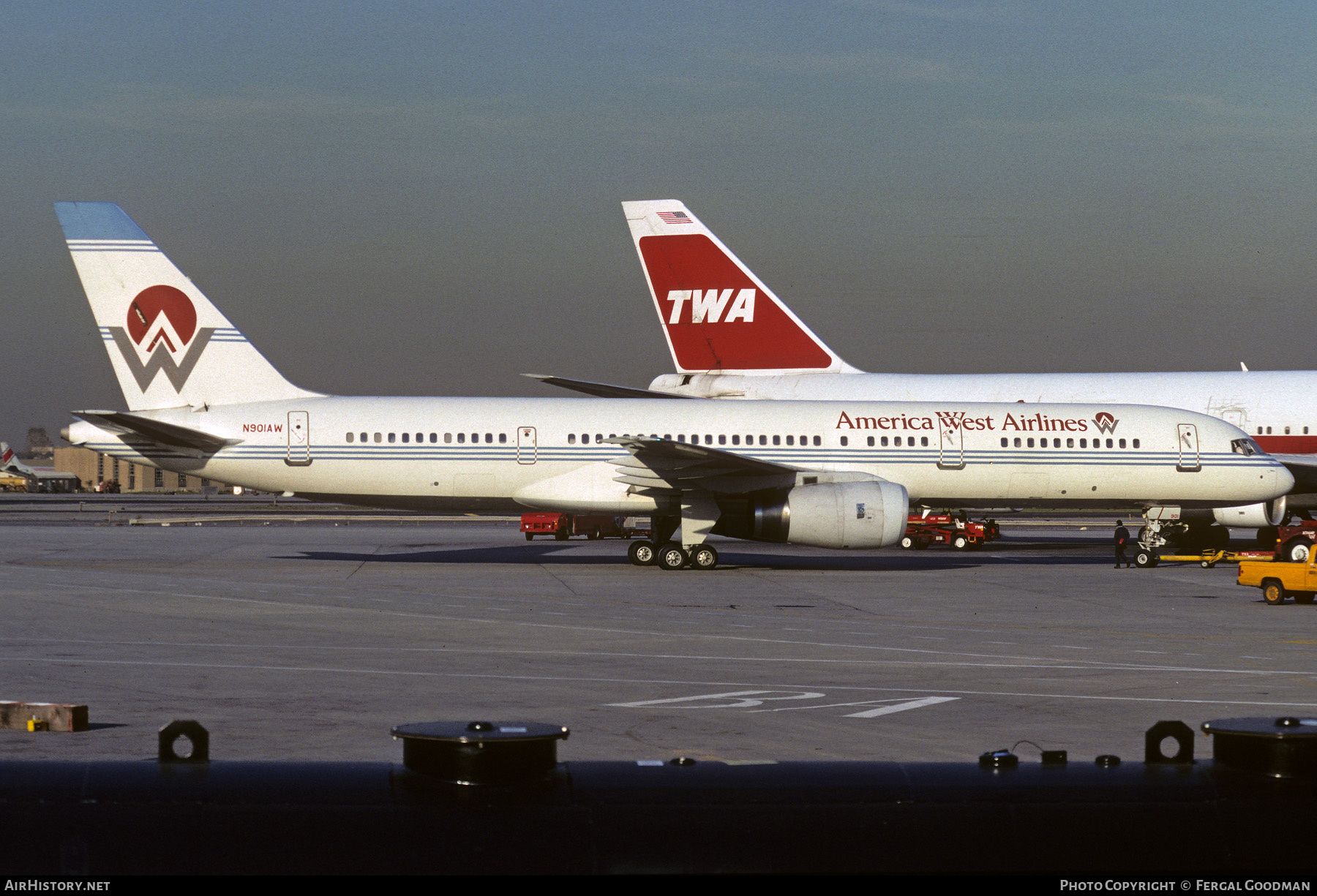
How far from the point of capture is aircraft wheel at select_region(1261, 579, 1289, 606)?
2708cm

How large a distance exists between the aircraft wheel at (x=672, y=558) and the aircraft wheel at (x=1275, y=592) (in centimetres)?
1438

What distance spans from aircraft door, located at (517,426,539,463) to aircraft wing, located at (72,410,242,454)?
7219 mm

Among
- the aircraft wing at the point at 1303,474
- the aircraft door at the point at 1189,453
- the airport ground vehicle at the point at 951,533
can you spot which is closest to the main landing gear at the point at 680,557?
the aircraft door at the point at 1189,453

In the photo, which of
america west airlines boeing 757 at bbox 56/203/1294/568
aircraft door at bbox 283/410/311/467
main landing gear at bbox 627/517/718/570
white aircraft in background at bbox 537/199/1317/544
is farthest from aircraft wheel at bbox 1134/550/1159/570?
aircraft door at bbox 283/410/311/467

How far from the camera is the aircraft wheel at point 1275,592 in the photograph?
88.8 ft

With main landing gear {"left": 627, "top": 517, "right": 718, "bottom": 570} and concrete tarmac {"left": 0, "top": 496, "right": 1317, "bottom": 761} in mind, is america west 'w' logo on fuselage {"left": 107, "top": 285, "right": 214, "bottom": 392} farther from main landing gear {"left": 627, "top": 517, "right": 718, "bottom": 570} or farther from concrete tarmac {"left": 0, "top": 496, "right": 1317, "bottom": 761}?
main landing gear {"left": 627, "top": 517, "right": 718, "bottom": 570}

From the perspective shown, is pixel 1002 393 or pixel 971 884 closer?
pixel 971 884

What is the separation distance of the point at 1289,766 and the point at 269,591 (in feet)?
86.0

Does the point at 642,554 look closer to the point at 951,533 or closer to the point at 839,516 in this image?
the point at 839,516

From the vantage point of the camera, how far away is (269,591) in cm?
2852

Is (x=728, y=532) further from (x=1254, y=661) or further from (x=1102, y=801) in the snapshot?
(x=1102, y=801)

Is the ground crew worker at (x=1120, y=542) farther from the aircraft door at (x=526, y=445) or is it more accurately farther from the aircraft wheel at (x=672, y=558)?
the aircraft door at (x=526, y=445)

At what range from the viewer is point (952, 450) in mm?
37125

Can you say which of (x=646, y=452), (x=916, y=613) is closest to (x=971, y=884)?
(x=916, y=613)
